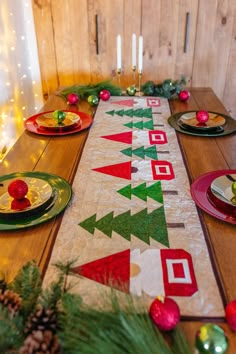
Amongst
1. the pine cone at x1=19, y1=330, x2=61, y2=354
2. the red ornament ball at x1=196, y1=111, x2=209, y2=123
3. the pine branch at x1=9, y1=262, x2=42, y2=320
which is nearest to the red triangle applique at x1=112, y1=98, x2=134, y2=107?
the red ornament ball at x1=196, y1=111, x2=209, y2=123

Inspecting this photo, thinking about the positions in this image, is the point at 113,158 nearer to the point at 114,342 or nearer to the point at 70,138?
the point at 70,138

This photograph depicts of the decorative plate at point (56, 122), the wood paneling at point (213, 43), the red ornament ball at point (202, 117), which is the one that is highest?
the wood paneling at point (213, 43)

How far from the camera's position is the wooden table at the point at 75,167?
27.6 inches

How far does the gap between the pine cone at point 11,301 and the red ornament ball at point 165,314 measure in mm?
215

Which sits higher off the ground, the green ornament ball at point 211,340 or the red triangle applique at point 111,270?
the green ornament ball at point 211,340

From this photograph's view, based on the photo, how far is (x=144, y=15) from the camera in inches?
81.6

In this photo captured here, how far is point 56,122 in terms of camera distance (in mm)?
1360

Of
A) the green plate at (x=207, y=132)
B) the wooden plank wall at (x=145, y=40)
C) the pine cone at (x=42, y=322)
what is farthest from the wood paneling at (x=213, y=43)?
the pine cone at (x=42, y=322)

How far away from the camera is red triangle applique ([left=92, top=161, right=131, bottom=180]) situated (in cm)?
105

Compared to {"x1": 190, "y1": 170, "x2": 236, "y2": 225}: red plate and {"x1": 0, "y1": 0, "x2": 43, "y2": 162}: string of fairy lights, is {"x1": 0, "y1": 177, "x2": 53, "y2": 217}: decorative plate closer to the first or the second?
{"x1": 190, "y1": 170, "x2": 236, "y2": 225}: red plate

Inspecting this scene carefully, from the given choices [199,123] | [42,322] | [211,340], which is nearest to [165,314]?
[211,340]

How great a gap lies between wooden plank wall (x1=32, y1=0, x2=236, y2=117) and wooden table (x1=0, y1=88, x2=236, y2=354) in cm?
46

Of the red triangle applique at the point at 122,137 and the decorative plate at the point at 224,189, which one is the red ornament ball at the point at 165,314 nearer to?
the decorative plate at the point at 224,189

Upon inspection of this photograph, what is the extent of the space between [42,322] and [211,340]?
0.81 ft
